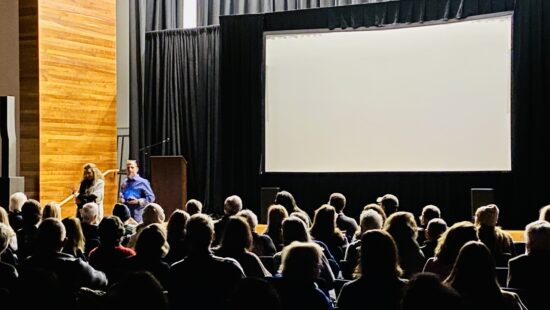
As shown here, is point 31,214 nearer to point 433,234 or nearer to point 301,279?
point 433,234

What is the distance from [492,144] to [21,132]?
22.5 ft

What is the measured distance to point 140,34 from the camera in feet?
43.4

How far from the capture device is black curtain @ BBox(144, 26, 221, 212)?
12781mm

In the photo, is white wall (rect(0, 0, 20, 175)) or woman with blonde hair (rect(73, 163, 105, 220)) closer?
woman with blonde hair (rect(73, 163, 105, 220))

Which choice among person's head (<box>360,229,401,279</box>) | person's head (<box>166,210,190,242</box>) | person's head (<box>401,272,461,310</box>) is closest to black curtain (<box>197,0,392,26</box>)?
person's head (<box>166,210,190,242</box>)

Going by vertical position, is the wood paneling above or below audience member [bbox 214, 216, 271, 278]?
above

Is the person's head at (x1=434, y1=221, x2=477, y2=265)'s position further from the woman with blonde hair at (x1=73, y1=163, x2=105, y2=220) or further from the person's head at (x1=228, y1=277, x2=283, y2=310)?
the woman with blonde hair at (x1=73, y1=163, x2=105, y2=220)

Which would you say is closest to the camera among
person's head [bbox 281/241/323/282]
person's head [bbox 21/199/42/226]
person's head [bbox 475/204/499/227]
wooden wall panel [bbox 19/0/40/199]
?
person's head [bbox 281/241/323/282]

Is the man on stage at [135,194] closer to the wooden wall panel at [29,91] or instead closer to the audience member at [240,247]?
the wooden wall panel at [29,91]

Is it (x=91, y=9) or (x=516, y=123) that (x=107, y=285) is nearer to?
(x=516, y=123)

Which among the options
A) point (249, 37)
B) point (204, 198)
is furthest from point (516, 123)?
point (204, 198)

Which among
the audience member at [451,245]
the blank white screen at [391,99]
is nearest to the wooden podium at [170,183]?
the blank white screen at [391,99]

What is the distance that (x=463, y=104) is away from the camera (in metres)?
10.1

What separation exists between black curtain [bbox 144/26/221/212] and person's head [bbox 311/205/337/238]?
23.1 feet
